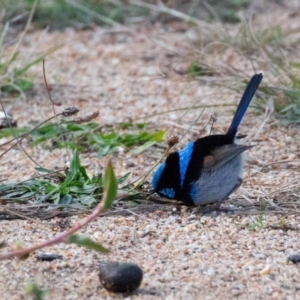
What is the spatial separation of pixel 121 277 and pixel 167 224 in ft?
2.94

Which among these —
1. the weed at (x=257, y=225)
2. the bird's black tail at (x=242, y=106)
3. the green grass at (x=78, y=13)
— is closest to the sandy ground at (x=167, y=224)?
the weed at (x=257, y=225)

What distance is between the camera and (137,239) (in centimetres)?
364

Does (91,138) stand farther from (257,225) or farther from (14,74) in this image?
(257,225)

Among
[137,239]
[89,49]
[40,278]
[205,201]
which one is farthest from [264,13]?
[40,278]

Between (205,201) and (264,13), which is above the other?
(205,201)

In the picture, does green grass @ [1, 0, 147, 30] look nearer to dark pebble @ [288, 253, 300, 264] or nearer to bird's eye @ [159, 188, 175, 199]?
bird's eye @ [159, 188, 175, 199]

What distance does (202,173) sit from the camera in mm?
4105

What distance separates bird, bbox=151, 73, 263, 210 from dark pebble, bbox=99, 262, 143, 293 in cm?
99

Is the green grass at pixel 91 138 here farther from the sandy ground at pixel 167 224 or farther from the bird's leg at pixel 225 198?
the bird's leg at pixel 225 198

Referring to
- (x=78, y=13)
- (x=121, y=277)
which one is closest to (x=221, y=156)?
(x=121, y=277)

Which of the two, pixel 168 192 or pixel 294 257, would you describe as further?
pixel 168 192

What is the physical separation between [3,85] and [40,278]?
2996 millimetres

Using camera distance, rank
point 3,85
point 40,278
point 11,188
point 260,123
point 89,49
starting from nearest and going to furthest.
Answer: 1. point 40,278
2. point 11,188
3. point 260,123
4. point 3,85
5. point 89,49

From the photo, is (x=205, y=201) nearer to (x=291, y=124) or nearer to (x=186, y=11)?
(x=291, y=124)
